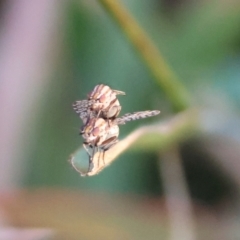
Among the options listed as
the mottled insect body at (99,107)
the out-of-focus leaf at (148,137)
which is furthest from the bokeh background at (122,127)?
the mottled insect body at (99,107)

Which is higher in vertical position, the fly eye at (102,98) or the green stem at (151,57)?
the green stem at (151,57)

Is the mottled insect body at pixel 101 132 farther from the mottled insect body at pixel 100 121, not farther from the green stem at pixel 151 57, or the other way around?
the green stem at pixel 151 57

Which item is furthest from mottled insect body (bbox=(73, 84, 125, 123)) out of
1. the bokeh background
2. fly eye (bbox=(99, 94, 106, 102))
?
the bokeh background

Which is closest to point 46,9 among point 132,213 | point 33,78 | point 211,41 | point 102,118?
point 33,78

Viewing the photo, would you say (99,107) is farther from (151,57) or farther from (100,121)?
(151,57)

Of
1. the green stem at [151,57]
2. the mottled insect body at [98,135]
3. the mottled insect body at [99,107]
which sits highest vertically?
the green stem at [151,57]

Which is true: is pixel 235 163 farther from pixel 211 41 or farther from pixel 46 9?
pixel 46 9
